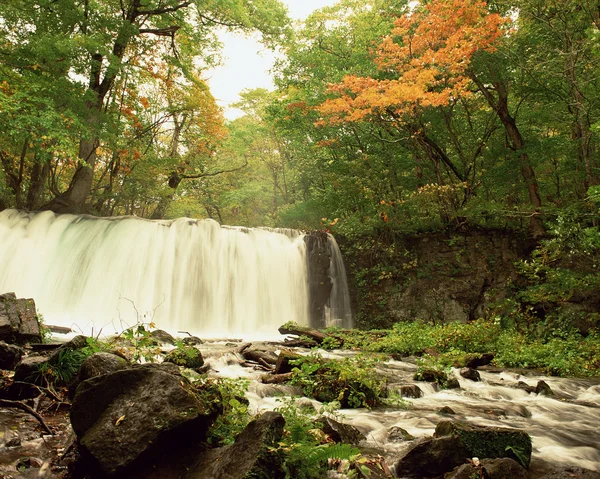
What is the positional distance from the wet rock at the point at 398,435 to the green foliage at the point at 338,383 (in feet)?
2.83

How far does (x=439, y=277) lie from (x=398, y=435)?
11.9m

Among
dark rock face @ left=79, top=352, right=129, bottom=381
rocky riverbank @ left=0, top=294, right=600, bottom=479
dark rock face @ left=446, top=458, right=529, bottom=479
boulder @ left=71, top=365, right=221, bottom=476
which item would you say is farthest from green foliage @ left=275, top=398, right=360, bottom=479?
dark rock face @ left=79, top=352, right=129, bottom=381

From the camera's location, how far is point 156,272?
14836 mm

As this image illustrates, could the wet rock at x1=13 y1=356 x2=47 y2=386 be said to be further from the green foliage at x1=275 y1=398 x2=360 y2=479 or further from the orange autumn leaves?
the orange autumn leaves

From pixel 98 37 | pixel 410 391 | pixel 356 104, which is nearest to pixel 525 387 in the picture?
pixel 410 391

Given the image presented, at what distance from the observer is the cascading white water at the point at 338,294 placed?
16.2m

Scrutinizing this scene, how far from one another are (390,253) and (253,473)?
45.5ft

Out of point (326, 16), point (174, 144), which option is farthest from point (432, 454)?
point (174, 144)

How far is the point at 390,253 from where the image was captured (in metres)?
15.6

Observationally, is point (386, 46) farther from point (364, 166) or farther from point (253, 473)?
point (253, 473)

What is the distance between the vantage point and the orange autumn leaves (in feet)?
40.0

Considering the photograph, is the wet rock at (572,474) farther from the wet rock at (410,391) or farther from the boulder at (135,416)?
the wet rock at (410,391)

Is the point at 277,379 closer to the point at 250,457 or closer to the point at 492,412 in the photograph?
the point at 492,412

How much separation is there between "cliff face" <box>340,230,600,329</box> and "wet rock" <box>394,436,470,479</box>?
36.7ft
